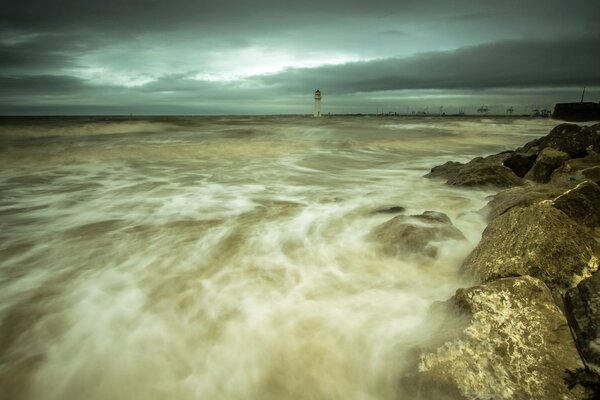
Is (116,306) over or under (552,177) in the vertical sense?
under

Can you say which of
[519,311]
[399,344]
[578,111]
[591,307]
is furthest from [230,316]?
[578,111]

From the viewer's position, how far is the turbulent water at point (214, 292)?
2.33 m

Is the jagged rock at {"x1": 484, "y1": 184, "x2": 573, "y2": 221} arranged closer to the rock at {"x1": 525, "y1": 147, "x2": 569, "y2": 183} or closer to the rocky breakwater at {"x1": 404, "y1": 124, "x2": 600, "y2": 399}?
the rocky breakwater at {"x1": 404, "y1": 124, "x2": 600, "y2": 399}

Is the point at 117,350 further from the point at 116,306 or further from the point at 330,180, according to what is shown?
the point at 330,180

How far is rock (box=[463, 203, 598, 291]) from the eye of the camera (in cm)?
259

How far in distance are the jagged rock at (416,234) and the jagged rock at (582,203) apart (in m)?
1.07

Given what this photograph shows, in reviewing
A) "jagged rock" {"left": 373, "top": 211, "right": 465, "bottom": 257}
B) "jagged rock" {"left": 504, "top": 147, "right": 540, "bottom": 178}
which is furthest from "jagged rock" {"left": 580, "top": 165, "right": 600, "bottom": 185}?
"jagged rock" {"left": 373, "top": 211, "right": 465, "bottom": 257}

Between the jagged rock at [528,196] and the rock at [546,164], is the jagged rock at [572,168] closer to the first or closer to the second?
the rock at [546,164]

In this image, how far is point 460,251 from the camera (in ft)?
12.4

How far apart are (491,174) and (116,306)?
265 inches

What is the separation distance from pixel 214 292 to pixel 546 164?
6.56 m

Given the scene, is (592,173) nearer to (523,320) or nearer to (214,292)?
(523,320)

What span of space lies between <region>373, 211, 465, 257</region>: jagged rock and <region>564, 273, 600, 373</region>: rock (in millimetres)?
1550

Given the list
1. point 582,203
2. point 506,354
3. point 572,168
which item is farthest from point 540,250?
point 572,168
